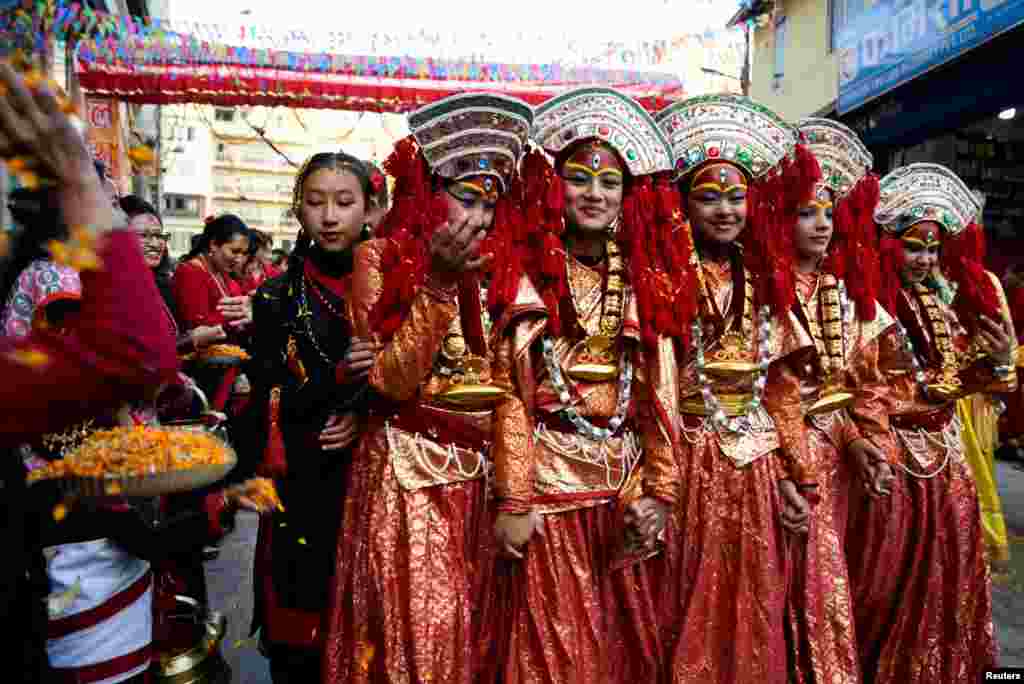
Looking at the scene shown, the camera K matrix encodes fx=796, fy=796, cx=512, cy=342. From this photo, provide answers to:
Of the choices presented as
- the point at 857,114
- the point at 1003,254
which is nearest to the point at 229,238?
the point at 857,114

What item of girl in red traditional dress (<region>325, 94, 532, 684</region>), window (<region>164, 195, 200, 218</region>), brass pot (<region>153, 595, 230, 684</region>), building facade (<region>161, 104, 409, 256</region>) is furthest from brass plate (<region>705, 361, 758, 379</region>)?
window (<region>164, 195, 200, 218</region>)

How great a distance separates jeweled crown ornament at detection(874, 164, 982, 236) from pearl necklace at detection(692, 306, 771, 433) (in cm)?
134

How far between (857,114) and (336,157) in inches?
345

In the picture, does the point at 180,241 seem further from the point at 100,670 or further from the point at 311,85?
the point at 100,670

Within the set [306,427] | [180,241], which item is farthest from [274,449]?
[180,241]

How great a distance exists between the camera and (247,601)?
15.1 ft

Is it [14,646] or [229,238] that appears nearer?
[14,646]

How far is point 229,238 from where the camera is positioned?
5.32m

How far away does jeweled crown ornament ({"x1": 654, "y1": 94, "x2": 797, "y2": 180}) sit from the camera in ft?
9.87

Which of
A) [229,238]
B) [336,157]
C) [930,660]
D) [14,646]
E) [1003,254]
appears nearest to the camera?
[14,646]

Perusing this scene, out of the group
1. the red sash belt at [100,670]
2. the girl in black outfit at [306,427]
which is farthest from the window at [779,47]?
the red sash belt at [100,670]

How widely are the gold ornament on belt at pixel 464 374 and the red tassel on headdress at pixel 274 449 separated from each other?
74 cm

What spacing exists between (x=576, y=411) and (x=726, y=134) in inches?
47.7

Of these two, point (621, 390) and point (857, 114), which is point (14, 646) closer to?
point (621, 390)
